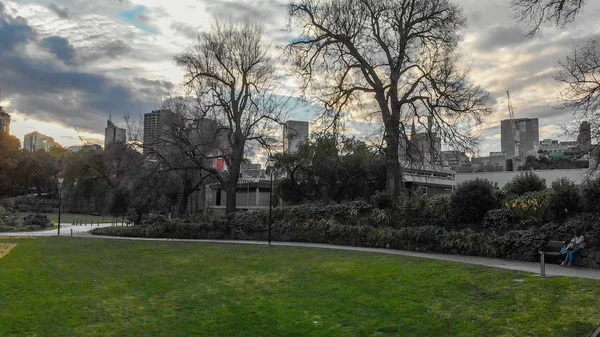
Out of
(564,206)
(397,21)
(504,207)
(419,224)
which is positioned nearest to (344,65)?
(397,21)

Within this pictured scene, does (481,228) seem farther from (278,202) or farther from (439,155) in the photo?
(278,202)

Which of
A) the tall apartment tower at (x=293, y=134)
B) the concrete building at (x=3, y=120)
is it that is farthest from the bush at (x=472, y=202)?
the concrete building at (x=3, y=120)

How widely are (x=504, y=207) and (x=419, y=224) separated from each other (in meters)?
3.92

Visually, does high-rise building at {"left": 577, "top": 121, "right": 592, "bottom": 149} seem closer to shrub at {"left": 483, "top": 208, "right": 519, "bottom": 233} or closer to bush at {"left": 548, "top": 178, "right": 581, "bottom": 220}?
bush at {"left": 548, "top": 178, "right": 581, "bottom": 220}

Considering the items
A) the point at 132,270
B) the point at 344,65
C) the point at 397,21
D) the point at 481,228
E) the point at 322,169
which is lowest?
the point at 132,270

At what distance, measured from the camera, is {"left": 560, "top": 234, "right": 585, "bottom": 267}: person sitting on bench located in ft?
39.1

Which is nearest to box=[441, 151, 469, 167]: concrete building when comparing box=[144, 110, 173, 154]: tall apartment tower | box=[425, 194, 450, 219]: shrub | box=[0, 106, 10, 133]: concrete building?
box=[425, 194, 450, 219]: shrub

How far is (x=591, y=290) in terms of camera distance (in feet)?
26.4

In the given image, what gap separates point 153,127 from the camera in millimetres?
36281

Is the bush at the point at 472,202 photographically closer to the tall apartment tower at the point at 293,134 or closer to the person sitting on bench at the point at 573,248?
the person sitting on bench at the point at 573,248

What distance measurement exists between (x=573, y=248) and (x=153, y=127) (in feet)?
104

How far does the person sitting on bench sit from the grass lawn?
2.82 meters

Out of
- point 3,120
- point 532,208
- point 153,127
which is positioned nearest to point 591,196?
point 532,208

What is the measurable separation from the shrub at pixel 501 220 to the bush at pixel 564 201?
1399mm
